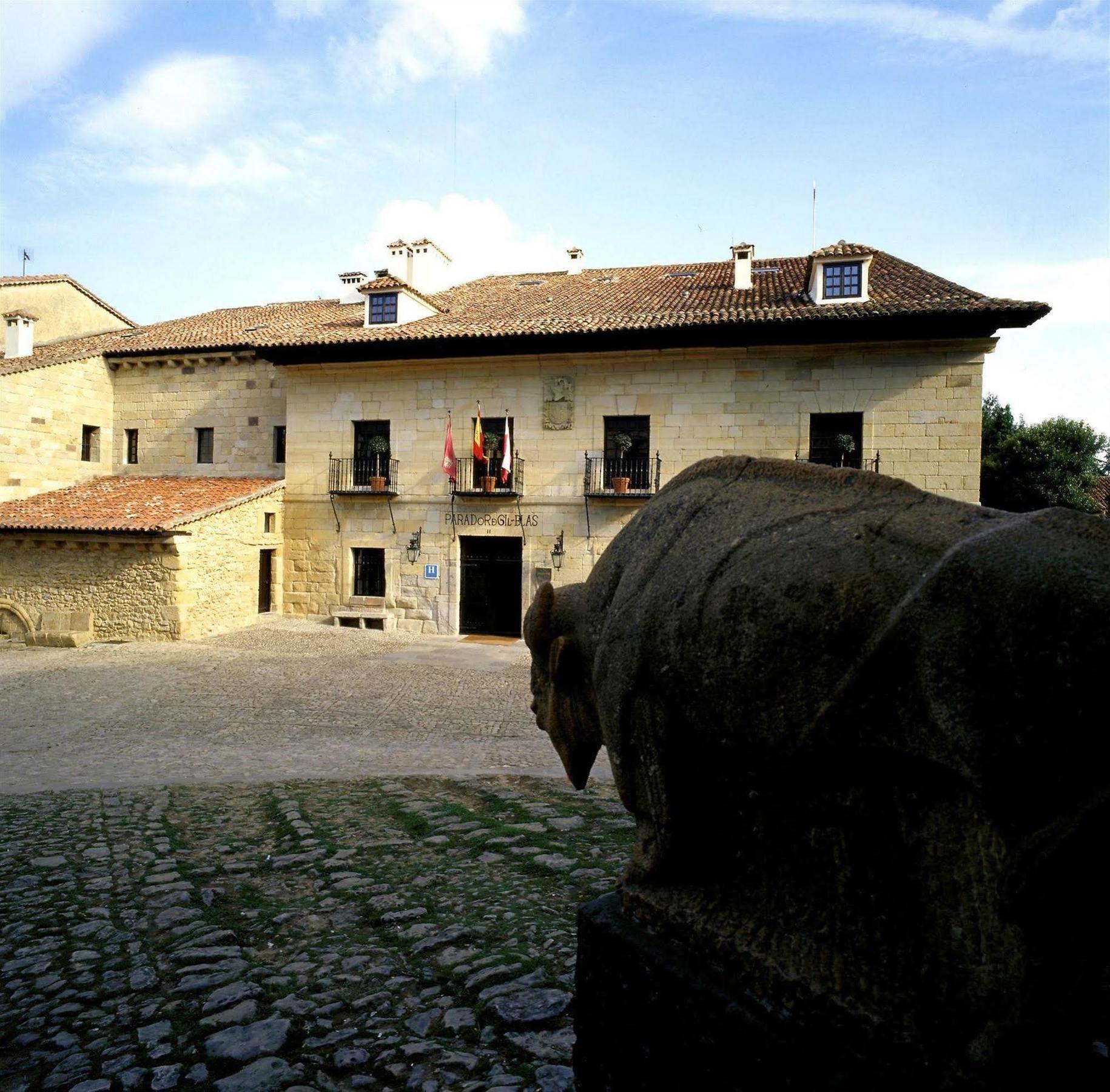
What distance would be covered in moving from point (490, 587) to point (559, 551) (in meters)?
2.02

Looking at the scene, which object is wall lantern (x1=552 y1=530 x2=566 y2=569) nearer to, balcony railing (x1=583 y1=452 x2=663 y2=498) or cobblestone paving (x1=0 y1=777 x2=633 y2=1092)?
balcony railing (x1=583 y1=452 x2=663 y2=498)

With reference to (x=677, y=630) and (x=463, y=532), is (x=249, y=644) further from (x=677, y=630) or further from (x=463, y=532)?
(x=677, y=630)

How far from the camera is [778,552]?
2068 millimetres

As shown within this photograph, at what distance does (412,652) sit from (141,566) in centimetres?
572

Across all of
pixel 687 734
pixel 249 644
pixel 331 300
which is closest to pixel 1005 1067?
pixel 687 734

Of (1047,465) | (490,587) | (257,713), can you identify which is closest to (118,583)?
(490,587)

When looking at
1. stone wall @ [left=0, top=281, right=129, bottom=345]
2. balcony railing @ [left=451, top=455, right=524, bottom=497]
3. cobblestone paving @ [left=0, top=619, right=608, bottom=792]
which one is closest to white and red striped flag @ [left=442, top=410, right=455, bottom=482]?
balcony railing @ [left=451, top=455, right=524, bottom=497]

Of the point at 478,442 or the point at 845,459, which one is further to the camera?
the point at 478,442

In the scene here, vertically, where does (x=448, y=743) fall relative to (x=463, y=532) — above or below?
below

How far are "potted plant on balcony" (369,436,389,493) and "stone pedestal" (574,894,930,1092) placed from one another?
16.8m

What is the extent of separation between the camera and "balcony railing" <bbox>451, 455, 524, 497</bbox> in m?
18.0

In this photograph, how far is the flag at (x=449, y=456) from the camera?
18297 mm

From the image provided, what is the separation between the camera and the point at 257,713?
9.60 meters

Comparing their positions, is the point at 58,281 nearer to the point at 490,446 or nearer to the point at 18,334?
the point at 18,334
